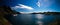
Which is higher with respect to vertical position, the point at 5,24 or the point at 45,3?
the point at 45,3

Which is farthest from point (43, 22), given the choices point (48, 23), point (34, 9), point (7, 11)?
point (7, 11)

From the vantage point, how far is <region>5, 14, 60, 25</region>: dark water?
120 cm

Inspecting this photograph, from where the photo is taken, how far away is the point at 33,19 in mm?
1203

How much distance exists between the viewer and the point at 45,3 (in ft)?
3.93

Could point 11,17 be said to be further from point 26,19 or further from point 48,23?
point 48,23

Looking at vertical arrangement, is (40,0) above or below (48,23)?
above

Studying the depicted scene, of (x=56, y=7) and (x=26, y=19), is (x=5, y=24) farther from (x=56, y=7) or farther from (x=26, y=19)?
(x=56, y=7)

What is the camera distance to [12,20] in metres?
1.20

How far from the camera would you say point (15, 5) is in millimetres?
1192

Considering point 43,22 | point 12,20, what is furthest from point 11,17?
point 43,22

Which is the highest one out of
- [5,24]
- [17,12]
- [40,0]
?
[40,0]

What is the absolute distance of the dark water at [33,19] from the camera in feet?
3.92

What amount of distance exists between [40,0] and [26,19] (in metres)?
0.24

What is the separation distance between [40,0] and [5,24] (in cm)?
43
